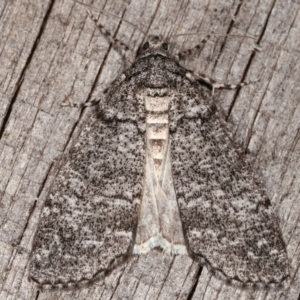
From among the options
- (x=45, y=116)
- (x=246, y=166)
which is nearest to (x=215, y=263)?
(x=246, y=166)

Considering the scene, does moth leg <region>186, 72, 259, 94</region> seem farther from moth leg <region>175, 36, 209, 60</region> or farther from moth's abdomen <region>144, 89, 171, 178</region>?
moth's abdomen <region>144, 89, 171, 178</region>

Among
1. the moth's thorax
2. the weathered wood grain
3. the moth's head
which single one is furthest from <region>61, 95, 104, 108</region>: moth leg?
the moth's head

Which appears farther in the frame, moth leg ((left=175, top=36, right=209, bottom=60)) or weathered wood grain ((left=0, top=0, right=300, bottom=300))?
moth leg ((left=175, top=36, right=209, bottom=60))

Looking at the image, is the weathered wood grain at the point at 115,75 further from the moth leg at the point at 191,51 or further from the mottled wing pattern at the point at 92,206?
the mottled wing pattern at the point at 92,206

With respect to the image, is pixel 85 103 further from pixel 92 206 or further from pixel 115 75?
pixel 92 206

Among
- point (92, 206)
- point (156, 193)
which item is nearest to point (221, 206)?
point (156, 193)
